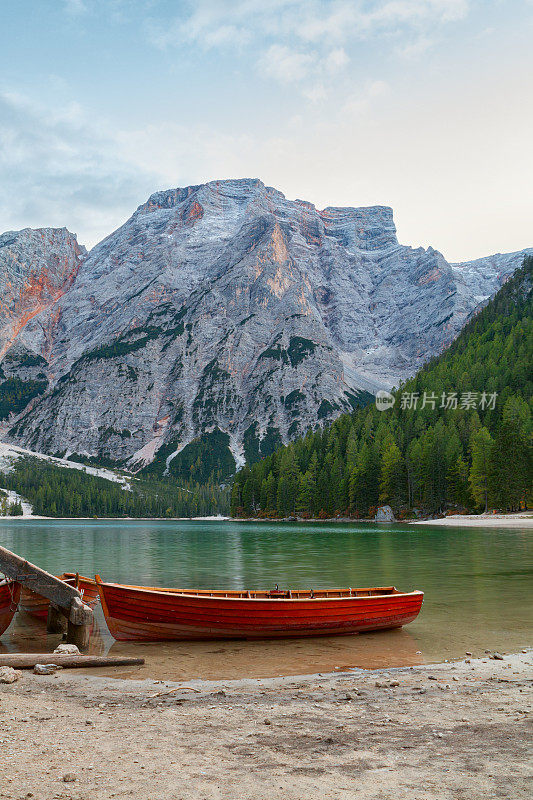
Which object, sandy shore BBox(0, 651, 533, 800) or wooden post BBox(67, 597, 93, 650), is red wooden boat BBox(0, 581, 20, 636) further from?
sandy shore BBox(0, 651, 533, 800)

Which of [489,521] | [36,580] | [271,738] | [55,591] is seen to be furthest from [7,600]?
[489,521]

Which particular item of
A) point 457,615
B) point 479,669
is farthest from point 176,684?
point 457,615

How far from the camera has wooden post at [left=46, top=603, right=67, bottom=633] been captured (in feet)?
81.9

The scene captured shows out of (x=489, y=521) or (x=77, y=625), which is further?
(x=489, y=521)

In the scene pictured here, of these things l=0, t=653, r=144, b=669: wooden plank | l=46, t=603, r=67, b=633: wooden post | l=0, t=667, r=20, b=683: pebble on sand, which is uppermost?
l=0, t=667, r=20, b=683: pebble on sand

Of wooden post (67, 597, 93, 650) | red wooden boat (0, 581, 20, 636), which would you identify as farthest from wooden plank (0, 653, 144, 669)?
red wooden boat (0, 581, 20, 636)

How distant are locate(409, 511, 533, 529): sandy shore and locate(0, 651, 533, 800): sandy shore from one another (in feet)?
290

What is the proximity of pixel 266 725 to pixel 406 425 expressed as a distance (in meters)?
147

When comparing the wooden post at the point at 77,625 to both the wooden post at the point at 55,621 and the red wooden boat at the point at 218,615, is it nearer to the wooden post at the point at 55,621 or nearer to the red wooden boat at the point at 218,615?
the red wooden boat at the point at 218,615

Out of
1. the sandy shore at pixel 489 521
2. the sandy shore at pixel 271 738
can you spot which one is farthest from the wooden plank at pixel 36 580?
the sandy shore at pixel 489 521

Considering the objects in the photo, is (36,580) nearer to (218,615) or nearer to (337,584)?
(218,615)

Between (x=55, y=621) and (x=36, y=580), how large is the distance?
3339 millimetres

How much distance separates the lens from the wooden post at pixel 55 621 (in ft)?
81.9

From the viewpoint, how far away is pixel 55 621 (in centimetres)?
2505
